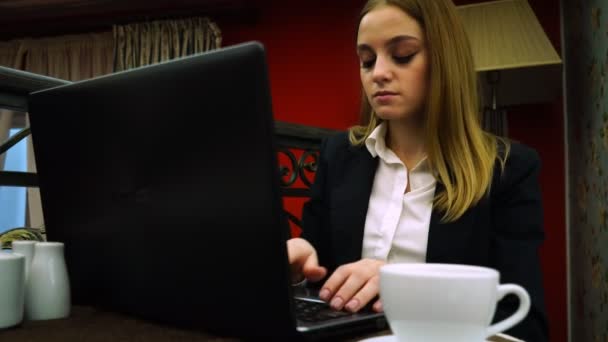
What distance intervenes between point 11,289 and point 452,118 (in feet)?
2.46

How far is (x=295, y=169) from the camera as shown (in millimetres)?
1432

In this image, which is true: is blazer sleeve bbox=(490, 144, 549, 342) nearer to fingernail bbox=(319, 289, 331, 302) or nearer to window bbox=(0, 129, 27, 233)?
fingernail bbox=(319, 289, 331, 302)

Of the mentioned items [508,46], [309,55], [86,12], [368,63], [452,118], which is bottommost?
[452,118]

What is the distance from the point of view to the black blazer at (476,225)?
0.92 meters

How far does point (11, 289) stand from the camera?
0.63 metres

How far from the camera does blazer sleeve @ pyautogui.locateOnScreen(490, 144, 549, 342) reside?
2.87ft

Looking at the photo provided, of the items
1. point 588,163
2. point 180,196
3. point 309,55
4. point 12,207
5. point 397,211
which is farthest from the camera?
point 12,207

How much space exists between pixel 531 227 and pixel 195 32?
10.9 ft

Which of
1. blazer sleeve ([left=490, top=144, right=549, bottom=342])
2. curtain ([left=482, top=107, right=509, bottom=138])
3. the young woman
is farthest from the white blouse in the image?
curtain ([left=482, top=107, right=509, bottom=138])

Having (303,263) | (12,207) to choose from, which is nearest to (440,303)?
(303,263)

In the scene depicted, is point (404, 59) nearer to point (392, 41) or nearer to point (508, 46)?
point (392, 41)

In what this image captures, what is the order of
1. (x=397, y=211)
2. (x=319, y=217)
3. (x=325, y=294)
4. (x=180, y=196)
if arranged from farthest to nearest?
(x=319, y=217), (x=397, y=211), (x=325, y=294), (x=180, y=196)

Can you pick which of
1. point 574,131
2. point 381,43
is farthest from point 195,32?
point 381,43

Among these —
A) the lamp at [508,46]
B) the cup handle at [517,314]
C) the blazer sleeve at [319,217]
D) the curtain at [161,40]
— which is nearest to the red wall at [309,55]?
the curtain at [161,40]
